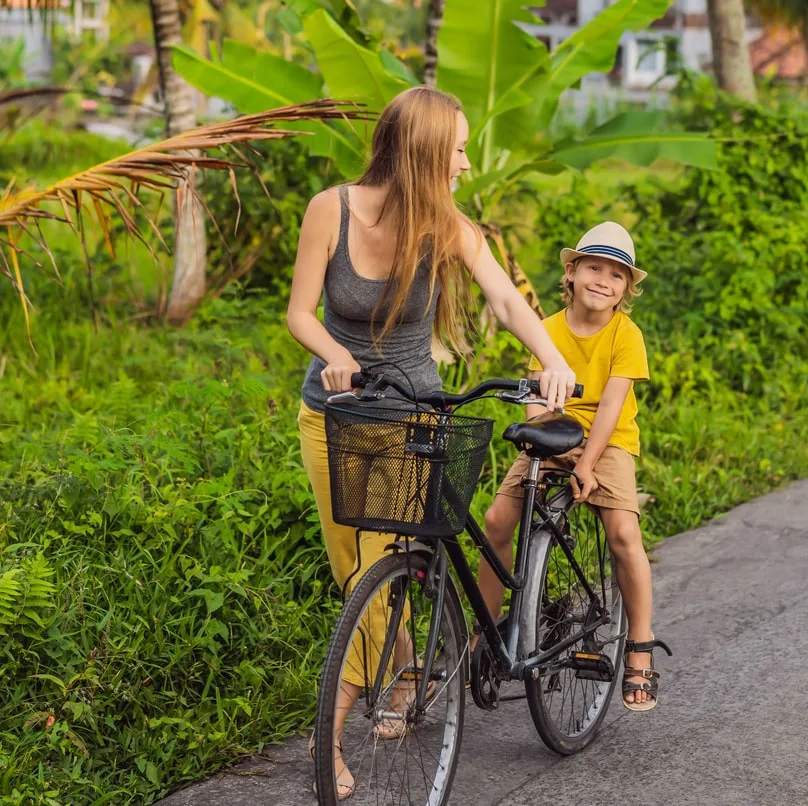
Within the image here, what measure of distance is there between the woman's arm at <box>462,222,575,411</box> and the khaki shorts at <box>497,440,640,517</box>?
22.1 inches

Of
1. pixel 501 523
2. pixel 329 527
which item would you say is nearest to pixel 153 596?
pixel 329 527

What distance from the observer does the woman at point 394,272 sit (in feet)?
11.0

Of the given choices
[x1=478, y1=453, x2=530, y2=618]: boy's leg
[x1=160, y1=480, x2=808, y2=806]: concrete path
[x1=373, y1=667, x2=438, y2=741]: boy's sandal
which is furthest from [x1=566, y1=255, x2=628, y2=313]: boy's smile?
[x1=160, y1=480, x2=808, y2=806]: concrete path

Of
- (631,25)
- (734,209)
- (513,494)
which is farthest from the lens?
(734,209)

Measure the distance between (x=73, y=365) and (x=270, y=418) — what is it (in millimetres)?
2560

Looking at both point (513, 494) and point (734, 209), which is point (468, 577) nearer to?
point (513, 494)

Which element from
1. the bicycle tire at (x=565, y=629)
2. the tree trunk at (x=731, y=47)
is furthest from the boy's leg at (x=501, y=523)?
the tree trunk at (x=731, y=47)

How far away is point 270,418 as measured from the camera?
5.71 m

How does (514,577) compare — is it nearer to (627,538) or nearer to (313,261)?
(627,538)

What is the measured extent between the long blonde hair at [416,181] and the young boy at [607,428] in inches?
23.8

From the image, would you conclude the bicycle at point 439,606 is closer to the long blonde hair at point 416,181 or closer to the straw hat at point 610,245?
the long blonde hair at point 416,181

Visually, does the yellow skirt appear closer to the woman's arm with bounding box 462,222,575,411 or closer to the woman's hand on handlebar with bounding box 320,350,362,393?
the woman's hand on handlebar with bounding box 320,350,362,393

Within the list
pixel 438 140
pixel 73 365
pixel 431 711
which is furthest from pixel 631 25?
pixel 431 711

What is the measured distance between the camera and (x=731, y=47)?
10.6 metres
